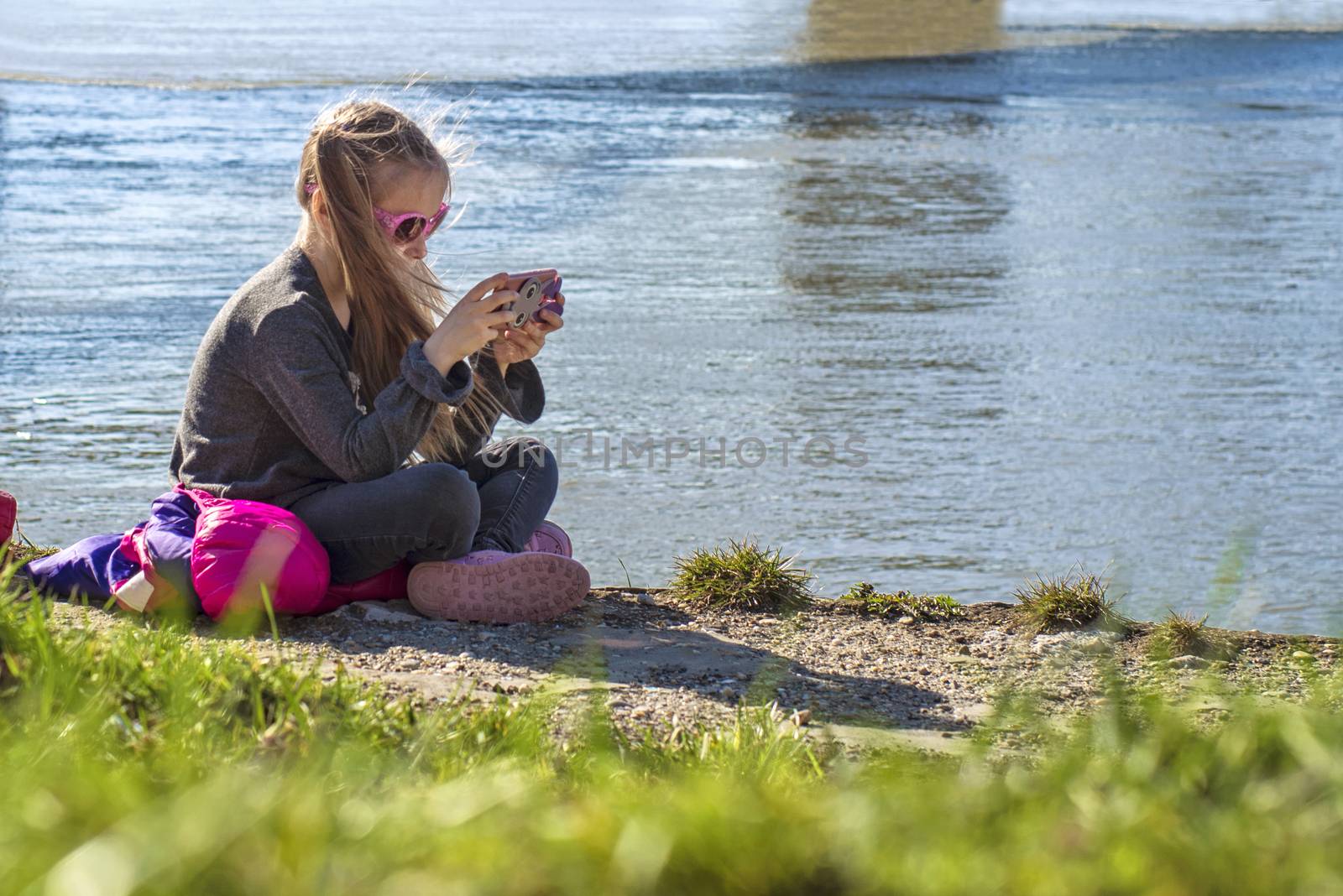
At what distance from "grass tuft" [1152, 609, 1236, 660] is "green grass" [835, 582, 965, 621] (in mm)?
630

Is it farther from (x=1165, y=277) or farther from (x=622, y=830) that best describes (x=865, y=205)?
(x=622, y=830)

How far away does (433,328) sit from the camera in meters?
4.26

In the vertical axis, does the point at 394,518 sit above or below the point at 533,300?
below

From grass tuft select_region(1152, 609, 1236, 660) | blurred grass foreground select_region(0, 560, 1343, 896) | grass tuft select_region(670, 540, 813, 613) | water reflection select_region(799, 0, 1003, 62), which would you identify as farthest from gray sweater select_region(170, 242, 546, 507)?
water reflection select_region(799, 0, 1003, 62)

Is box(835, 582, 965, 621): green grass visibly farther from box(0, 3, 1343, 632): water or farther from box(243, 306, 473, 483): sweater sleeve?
box(243, 306, 473, 483): sweater sleeve

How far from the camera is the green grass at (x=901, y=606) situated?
442 cm

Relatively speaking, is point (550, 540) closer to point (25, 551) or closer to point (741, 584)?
point (741, 584)

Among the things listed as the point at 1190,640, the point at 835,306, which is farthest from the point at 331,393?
the point at 835,306

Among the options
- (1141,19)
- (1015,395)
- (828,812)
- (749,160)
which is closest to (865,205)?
(749,160)

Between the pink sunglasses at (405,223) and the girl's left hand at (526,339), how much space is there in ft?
1.24

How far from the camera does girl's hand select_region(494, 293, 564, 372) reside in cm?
431

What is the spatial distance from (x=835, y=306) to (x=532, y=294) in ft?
16.9

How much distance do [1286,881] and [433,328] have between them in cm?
313

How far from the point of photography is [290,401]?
3871 millimetres
